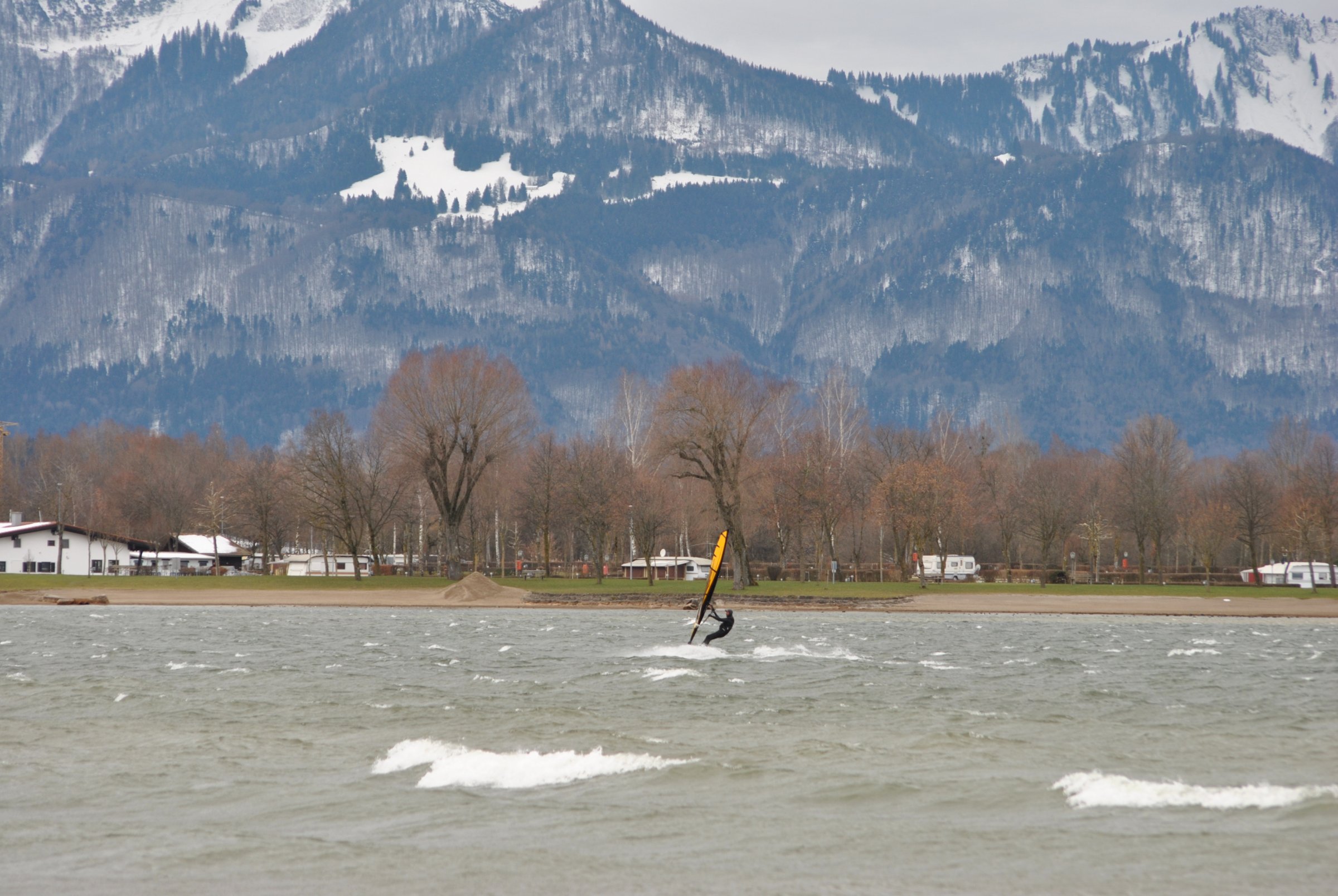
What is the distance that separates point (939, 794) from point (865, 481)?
99.5 metres

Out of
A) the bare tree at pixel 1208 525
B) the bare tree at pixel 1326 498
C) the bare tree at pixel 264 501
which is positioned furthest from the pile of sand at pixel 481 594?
the bare tree at pixel 1326 498

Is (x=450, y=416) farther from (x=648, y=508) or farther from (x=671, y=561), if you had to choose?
(x=671, y=561)

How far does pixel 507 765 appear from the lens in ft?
56.5

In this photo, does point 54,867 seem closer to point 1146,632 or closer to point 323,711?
point 323,711

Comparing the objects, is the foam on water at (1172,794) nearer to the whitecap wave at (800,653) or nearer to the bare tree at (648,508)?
the whitecap wave at (800,653)

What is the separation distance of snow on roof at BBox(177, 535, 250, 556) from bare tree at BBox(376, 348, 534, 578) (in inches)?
2464

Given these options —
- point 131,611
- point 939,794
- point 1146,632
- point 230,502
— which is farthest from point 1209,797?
point 230,502

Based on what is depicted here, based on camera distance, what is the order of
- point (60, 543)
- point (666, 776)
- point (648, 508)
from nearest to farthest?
point (666, 776), point (648, 508), point (60, 543)

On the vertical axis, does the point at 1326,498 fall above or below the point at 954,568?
above

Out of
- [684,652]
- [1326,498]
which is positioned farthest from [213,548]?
[684,652]

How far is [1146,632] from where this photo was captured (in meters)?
49.6

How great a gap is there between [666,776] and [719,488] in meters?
61.3

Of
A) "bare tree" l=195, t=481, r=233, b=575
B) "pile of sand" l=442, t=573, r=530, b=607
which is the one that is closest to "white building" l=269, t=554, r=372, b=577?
"bare tree" l=195, t=481, r=233, b=575

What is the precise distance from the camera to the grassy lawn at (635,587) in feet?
248
